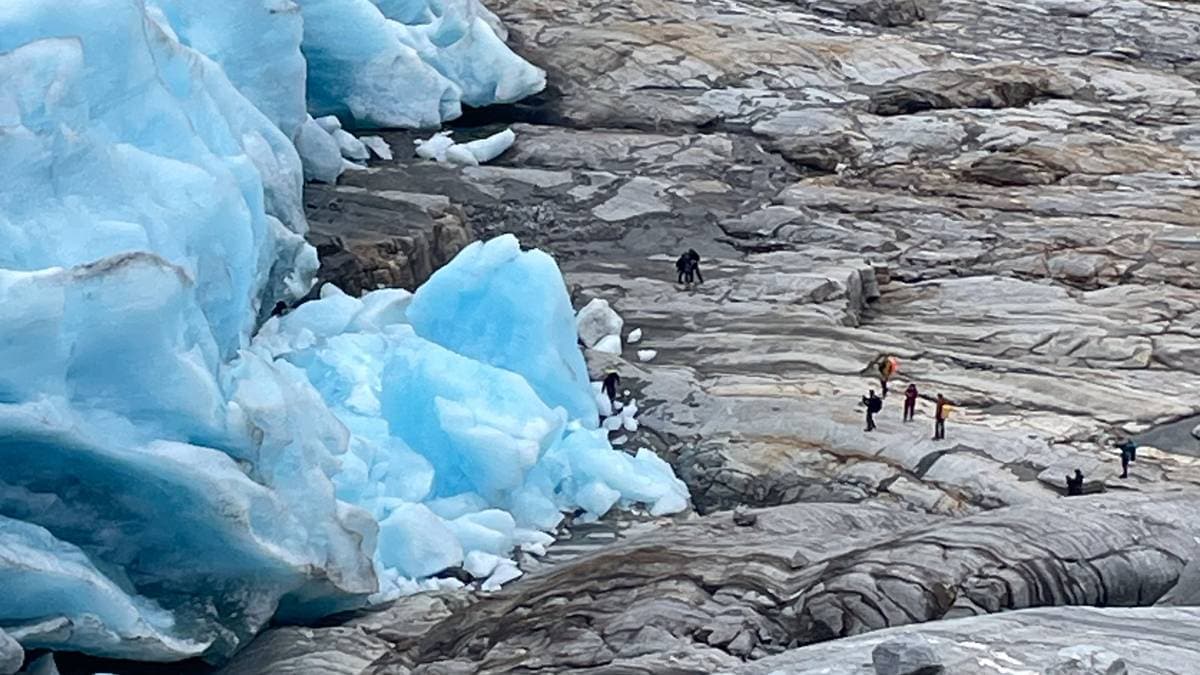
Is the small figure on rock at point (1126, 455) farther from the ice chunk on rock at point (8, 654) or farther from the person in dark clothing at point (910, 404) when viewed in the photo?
the ice chunk on rock at point (8, 654)

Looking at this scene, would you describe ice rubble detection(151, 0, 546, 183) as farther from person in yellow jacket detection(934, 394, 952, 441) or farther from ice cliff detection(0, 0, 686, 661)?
person in yellow jacket detection(934, 394, 952, 441)

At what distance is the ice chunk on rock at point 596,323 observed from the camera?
15758 millimetres

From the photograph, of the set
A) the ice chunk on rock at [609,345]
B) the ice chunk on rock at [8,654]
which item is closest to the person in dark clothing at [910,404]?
the ice chunk on rock at [609,345]

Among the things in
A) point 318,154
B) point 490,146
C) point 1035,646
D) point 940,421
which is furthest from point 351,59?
point 1035,646

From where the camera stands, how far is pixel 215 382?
10344mm

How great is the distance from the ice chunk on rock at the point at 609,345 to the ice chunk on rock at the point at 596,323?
80 mm

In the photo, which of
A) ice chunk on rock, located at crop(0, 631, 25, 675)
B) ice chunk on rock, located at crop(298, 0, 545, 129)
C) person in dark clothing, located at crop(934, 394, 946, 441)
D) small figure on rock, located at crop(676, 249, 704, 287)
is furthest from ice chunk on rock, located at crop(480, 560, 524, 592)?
ice chunk on rock, located at crop(298, 0, 545, 129)

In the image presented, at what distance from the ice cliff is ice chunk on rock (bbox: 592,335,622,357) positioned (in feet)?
4.99

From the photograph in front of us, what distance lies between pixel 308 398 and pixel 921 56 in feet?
51.6

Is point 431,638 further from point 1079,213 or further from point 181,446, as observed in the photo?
point 1079,213

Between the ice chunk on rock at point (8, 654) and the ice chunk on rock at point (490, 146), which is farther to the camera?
the ice chunk on rock at point (490, 146)

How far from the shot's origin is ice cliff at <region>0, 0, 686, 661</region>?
9336 millimetres

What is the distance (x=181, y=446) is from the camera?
9562 mm

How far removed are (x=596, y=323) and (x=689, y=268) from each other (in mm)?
1884
